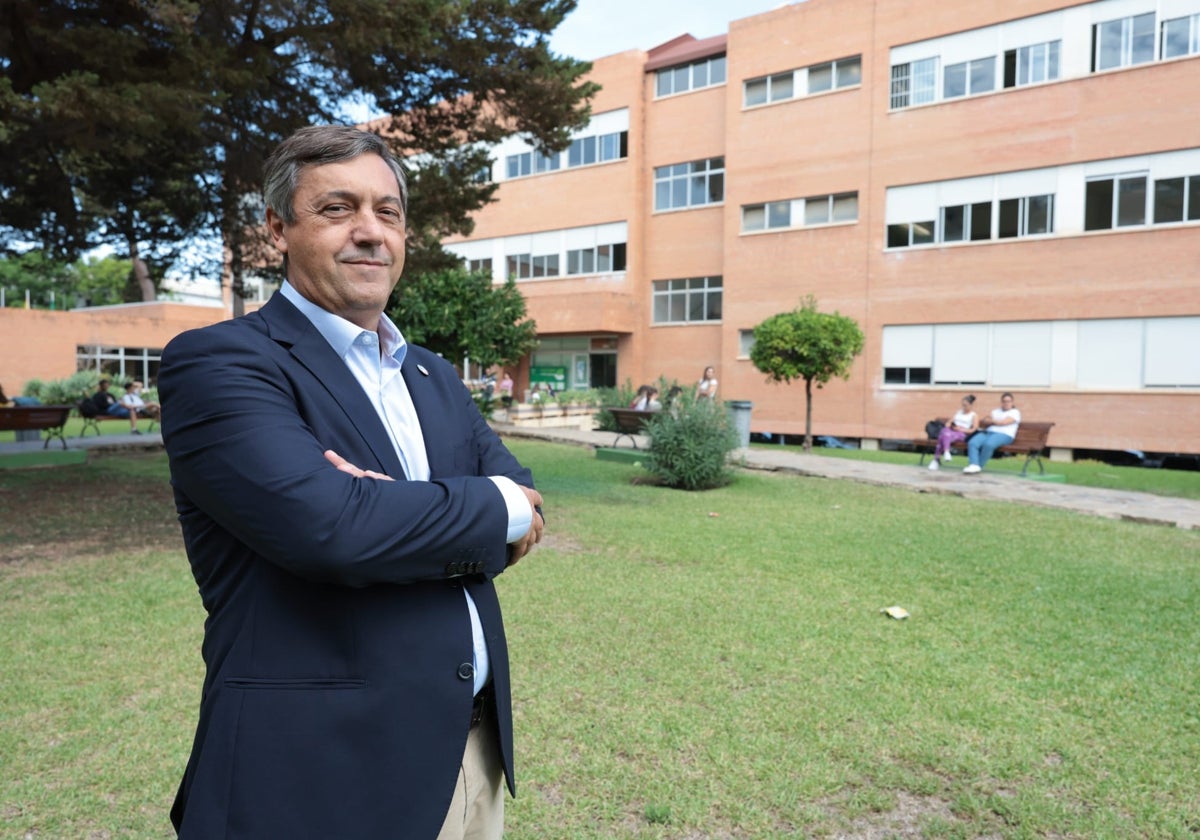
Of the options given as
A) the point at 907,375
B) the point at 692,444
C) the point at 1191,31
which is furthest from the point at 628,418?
the point at 1191,31

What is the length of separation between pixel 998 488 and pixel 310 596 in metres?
12.2

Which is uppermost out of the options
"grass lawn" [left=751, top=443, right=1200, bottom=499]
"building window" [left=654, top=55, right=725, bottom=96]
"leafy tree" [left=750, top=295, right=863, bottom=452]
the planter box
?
"building window" [left=654, top=55, right=725, bottom=96]

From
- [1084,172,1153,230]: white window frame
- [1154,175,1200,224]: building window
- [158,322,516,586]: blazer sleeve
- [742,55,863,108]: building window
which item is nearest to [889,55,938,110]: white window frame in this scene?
[742,55,863,108]: building window

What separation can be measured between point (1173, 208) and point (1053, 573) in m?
17.6

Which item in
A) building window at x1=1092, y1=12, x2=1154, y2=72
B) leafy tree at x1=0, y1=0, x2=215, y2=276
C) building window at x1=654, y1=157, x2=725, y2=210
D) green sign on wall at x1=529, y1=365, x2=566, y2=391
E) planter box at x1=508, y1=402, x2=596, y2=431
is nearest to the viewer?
leafy tree at x1=0, y1=0, x2=215, y2=276

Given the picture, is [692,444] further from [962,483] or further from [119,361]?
[119,361]

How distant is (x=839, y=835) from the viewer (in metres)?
2.81

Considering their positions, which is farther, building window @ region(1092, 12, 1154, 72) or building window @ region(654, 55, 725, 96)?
building window @ region(654, 55, 725, 96)

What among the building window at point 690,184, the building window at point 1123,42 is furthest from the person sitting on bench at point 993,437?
the building window at point 690,184

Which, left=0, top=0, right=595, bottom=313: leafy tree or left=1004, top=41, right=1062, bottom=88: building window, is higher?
left=1004, top=41, right=1062, bottom=88: building window

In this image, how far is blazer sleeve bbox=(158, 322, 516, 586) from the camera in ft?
4.14

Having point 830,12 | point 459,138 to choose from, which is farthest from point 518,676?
point 830,12

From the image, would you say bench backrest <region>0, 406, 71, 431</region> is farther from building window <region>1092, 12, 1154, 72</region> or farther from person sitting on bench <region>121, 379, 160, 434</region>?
building window <region>1092, 12, 1154, 72</region>

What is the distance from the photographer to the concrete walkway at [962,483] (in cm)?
1008
